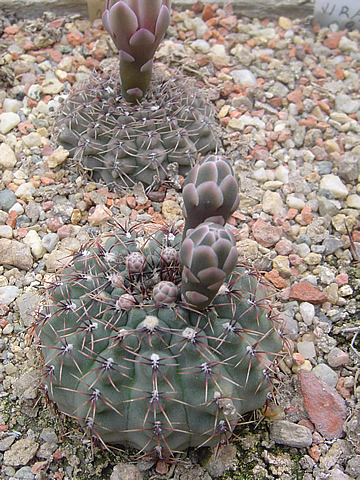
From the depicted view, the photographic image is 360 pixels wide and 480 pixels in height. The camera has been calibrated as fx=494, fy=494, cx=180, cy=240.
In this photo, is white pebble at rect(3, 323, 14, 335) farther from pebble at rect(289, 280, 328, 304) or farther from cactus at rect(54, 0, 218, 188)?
pebble at rect(289, 280, 328, 304)

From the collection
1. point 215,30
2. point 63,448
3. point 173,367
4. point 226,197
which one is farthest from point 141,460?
point 215,30

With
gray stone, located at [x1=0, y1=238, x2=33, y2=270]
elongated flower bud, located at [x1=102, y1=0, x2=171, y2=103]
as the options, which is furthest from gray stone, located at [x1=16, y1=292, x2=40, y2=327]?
elongated flower bud, located at [x1=102, y1=0, x2=171, y2=103]

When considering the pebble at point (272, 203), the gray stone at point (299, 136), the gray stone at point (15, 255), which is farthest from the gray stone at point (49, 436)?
the gray stone at point (299, 136)

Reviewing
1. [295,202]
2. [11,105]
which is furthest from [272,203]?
[11,105]

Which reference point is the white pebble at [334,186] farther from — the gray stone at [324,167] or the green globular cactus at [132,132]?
the green globular cactus at [132,132]

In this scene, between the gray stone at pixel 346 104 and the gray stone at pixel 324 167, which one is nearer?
the gray stone at pixel 324 167

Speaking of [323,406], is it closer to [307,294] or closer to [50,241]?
[307,294]
